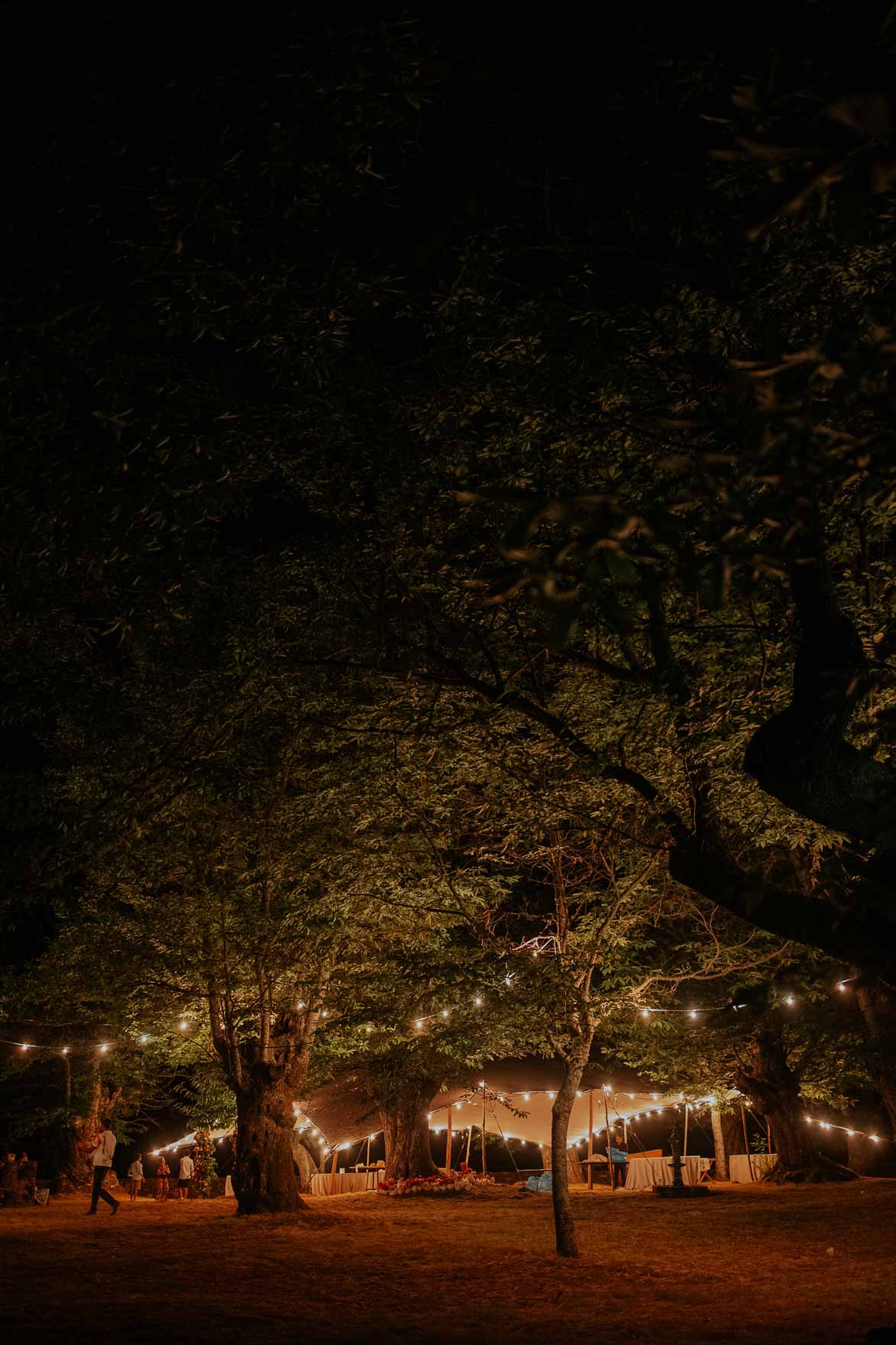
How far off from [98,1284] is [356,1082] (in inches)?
586

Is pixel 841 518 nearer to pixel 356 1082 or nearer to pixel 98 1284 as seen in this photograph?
pixel 98 1284

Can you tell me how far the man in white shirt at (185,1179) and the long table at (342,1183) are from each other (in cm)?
332

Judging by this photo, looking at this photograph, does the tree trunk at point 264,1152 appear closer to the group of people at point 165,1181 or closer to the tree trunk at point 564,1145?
the tree trunk at point 564,1145

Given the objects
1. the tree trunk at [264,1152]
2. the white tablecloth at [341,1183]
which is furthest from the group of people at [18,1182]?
the white tablecloth at [341,1183]

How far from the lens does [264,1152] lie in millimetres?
17953

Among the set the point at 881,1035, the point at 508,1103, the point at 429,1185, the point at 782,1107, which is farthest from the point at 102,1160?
the point at 782,1107

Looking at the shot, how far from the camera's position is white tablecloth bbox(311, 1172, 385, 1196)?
24844mm

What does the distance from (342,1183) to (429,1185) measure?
305cm

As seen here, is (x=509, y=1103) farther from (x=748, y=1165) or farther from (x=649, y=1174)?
(x=748, y=1165)

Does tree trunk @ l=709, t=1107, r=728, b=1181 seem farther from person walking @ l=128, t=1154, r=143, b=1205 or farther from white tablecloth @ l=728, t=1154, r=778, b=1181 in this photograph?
person walking @ l=128, t=1154, r=143, b=1205

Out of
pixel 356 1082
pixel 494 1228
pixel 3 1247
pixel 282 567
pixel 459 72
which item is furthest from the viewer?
pixel 356 1082

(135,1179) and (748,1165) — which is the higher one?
(135,1179)

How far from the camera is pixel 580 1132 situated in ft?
86.4

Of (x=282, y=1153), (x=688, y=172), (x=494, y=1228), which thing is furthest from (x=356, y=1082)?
(x=688, y=172)
